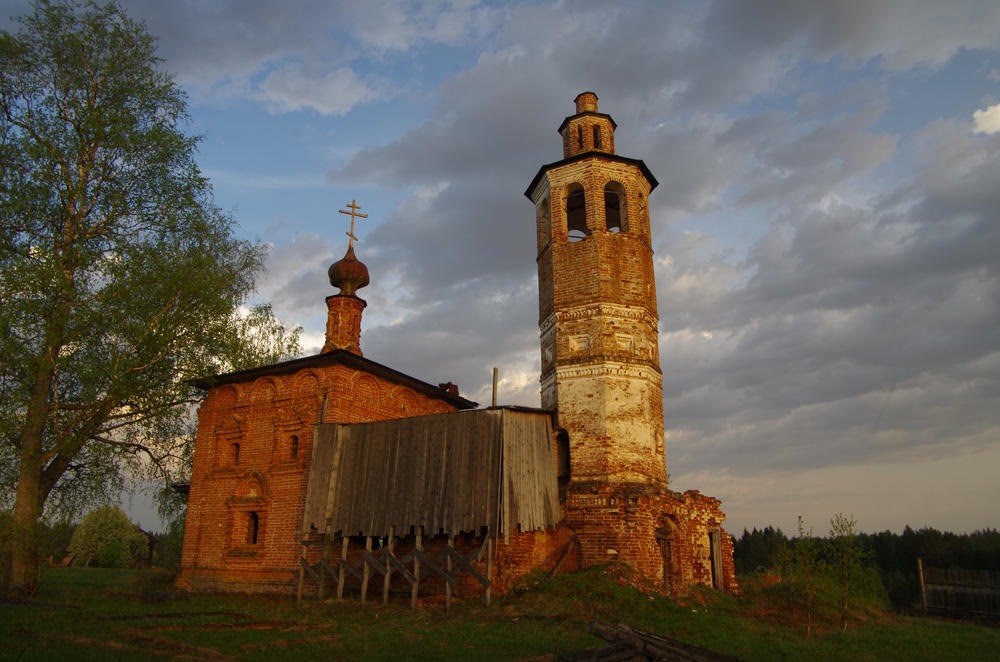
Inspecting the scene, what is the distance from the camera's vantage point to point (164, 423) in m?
16.5

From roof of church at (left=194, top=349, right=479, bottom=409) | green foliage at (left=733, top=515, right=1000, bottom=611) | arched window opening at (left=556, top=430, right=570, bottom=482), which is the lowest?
green foliage at (left=733, top=515, right=1000, bottom=611)

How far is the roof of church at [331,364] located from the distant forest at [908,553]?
27173mm

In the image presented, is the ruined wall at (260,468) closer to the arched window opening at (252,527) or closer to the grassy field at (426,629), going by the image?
the arched window opening at (252,527)

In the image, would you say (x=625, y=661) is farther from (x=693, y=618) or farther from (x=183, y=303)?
(x=183, y=303)

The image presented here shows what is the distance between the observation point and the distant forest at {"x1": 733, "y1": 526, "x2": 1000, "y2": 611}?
4603cm

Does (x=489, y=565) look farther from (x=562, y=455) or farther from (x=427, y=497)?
(x=562, y=455)

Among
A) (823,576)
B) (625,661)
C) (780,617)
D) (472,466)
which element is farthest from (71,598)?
(823,576)

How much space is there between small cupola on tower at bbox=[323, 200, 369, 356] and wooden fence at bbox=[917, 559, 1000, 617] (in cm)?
2239

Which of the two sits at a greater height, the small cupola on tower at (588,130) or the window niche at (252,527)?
the small cupola on tower at (588,130)

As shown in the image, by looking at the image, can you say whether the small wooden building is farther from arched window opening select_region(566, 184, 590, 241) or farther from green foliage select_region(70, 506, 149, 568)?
green foliage select_region(70, 506, 149, 568)

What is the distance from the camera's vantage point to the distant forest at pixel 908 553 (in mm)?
46031

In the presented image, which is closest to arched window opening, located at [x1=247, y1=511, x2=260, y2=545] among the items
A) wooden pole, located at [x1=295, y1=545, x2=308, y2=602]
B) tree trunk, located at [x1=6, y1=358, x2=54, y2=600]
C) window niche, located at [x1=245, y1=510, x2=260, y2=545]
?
window niche, located at [x1=245, y1=510, x2=260, y2=545]

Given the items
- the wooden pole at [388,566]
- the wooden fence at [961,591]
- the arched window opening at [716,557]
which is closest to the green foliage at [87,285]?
the wooden pole at [388,566]

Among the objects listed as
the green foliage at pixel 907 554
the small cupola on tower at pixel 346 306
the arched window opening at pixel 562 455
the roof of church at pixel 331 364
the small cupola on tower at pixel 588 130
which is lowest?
the green foliage at pixel 907 554
